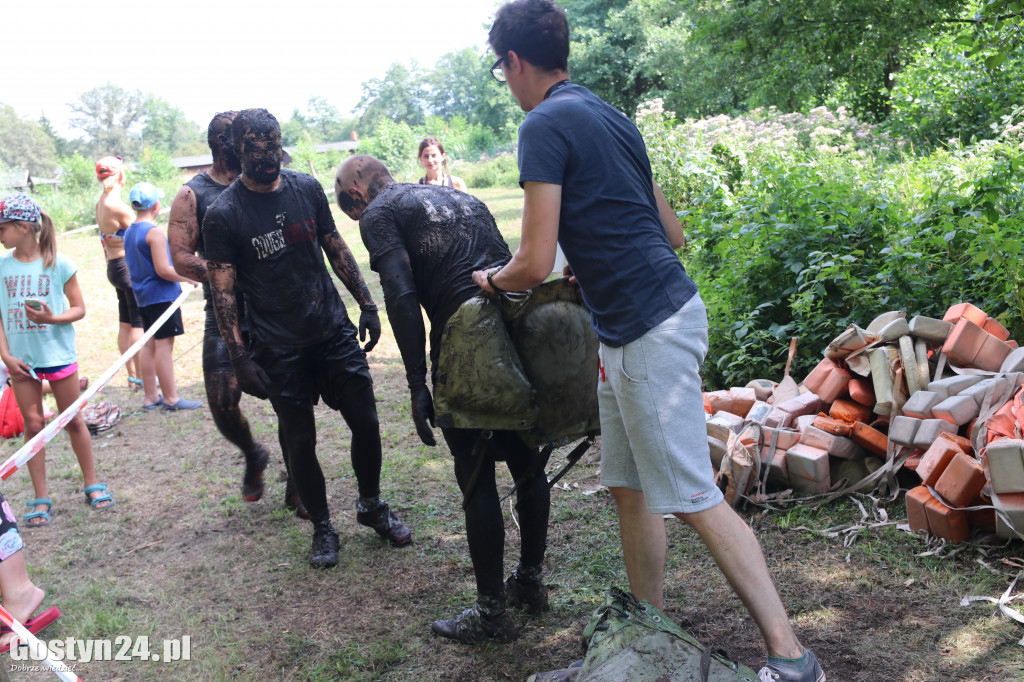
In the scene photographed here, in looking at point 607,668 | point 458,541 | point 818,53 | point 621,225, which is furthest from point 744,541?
point 818,53

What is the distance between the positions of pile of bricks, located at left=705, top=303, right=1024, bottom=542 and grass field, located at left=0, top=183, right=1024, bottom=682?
0.20 metres

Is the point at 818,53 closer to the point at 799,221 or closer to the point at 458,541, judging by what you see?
the point at 799,221

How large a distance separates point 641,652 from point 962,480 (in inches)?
68.4

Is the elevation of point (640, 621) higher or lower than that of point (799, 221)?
lower

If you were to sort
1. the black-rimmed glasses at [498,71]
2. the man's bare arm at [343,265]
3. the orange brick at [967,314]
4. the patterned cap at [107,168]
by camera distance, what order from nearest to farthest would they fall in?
the black-rimmed glasses at [498,71] < the orange brick at [967,314] < the man's bare arm at [343,265] < the patterned cap at [107,168]

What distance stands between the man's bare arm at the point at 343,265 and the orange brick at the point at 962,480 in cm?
273

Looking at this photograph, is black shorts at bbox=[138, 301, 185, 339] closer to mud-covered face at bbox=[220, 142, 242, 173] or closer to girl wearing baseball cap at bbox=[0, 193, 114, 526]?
girl wearing baseball cap at bbox=[0, 193, 114, 526]

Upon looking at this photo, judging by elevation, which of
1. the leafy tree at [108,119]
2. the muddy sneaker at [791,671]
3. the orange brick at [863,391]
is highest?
the leafy tree at [108,119]

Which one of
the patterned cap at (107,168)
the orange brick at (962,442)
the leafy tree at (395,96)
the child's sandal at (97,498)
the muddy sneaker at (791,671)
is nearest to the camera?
the muddy sneaker at (791,671)

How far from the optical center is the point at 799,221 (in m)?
5.17

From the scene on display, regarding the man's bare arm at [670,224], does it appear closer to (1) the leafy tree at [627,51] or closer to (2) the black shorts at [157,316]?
(2) the black shorts at [157,316]

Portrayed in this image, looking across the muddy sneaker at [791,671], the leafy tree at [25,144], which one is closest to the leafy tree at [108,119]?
the leafy tree at [25,144]

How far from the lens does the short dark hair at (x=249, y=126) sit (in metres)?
3.50

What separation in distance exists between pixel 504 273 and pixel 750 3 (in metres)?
5.25
